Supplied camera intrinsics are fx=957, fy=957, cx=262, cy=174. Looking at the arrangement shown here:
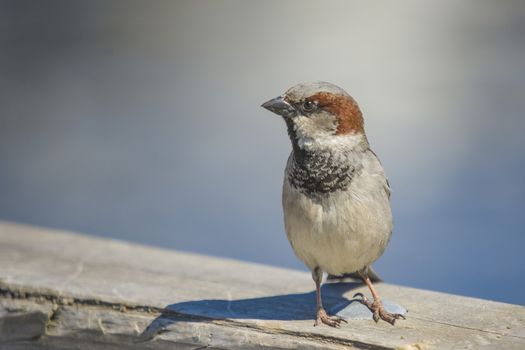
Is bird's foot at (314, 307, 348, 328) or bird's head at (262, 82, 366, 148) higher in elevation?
bird's head at (262, 82, 366, 148)

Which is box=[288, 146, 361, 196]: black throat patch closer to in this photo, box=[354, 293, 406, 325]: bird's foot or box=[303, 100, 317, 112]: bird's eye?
box=[303, 100, 317, 112]: bird's eye

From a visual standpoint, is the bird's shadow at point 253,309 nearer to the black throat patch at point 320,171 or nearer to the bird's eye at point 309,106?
the black throat patch at point 320,171

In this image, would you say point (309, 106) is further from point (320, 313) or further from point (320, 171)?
point (320, 313)

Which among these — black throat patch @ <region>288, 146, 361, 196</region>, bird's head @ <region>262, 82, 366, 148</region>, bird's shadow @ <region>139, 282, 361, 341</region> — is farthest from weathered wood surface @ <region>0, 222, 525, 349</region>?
bird's head @ <region>262, 82, 366, 148</region>

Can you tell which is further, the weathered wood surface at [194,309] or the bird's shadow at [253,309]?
the bird's shadow at [253,309]

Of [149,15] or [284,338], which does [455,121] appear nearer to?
[149,15]

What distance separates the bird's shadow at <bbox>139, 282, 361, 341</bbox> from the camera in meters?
2.77

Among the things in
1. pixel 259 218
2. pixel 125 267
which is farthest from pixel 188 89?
pixel 125 267

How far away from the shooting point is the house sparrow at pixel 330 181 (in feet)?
9.25

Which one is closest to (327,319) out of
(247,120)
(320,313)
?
(320,313)

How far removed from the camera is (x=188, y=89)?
7.87 meters

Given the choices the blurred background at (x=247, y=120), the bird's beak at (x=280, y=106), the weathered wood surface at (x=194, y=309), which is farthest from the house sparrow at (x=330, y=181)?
the blurred background at (x=247, y=120)

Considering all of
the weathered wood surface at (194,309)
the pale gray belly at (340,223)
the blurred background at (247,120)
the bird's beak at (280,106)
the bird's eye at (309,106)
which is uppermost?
the blurred background at (247,120)

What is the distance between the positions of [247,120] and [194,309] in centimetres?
453
